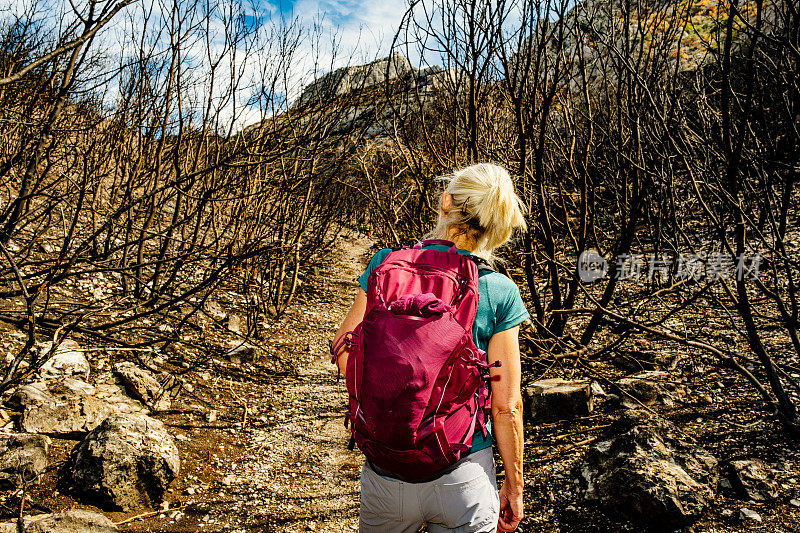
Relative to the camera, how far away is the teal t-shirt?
1597 millimetres

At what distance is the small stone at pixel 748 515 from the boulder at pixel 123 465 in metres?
3.27

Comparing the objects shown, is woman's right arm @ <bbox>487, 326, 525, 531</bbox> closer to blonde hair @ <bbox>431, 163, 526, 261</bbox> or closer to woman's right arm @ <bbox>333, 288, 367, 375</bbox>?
blonde hair @ <bbox>431, 163, 526, 261</bbox>

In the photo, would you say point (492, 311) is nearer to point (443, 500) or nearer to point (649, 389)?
point (443, 500)

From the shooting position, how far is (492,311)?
63.2 inches

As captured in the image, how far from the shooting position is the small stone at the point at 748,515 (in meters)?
2.69

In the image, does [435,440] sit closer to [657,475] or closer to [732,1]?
[657,475]

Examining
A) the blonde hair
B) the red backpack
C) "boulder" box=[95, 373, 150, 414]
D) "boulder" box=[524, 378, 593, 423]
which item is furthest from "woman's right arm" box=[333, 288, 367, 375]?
"boulder" box=[95, 373, 150, 414]

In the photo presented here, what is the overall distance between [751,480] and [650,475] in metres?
0.62

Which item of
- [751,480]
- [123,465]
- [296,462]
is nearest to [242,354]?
[296,462]

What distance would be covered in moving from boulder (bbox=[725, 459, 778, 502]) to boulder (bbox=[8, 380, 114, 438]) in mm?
4057

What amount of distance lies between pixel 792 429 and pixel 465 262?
117 inches

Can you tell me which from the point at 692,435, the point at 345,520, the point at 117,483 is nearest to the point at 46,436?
the point at 117,483

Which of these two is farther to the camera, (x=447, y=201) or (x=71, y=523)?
(x=71, y=523)

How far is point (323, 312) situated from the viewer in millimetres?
8758
